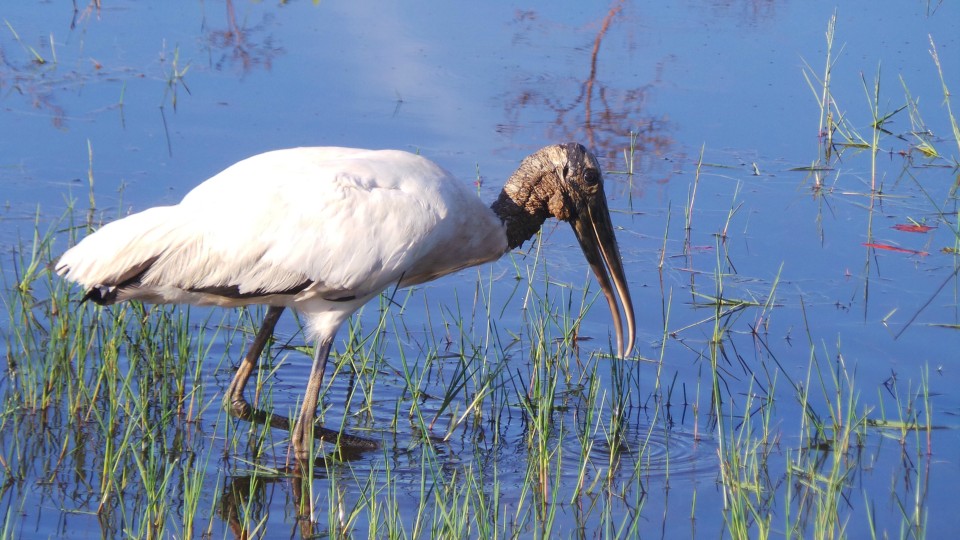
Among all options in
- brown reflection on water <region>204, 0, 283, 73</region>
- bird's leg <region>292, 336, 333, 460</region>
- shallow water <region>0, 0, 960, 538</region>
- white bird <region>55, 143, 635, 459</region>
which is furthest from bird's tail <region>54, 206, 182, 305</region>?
brown reflection on water <region>204, 0, 283, 73</region>

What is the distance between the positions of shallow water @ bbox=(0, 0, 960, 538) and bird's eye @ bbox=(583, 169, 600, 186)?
1.25 ft

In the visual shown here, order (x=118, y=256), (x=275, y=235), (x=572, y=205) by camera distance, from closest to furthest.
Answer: (x=118, y=256) → (x=275, y=235) → (x=572, y=205)

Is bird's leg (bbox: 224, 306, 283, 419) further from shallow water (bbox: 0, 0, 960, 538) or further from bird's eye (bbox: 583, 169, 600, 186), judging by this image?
bird's eye (bbox: 583, 169, 600, 186)

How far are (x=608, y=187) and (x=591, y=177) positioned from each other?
2287 millimetres

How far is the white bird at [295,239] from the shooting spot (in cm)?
483

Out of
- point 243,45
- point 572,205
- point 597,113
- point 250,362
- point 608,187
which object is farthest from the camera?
point 243,45

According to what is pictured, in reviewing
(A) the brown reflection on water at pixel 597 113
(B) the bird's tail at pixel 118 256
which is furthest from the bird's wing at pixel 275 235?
(A) the brown reflection on water at pixel 597 113

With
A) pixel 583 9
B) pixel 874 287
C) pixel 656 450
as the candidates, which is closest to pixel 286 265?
pixel 656 450

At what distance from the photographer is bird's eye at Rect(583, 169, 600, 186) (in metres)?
5.55

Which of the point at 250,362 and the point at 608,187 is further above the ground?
the point at 608,187

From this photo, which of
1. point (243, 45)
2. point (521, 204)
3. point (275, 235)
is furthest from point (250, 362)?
point (243, 45)

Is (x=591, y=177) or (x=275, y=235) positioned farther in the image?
(x=591, y=177)

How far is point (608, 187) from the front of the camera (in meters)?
7.82

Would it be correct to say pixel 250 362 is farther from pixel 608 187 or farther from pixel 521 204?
pixel 608 187
